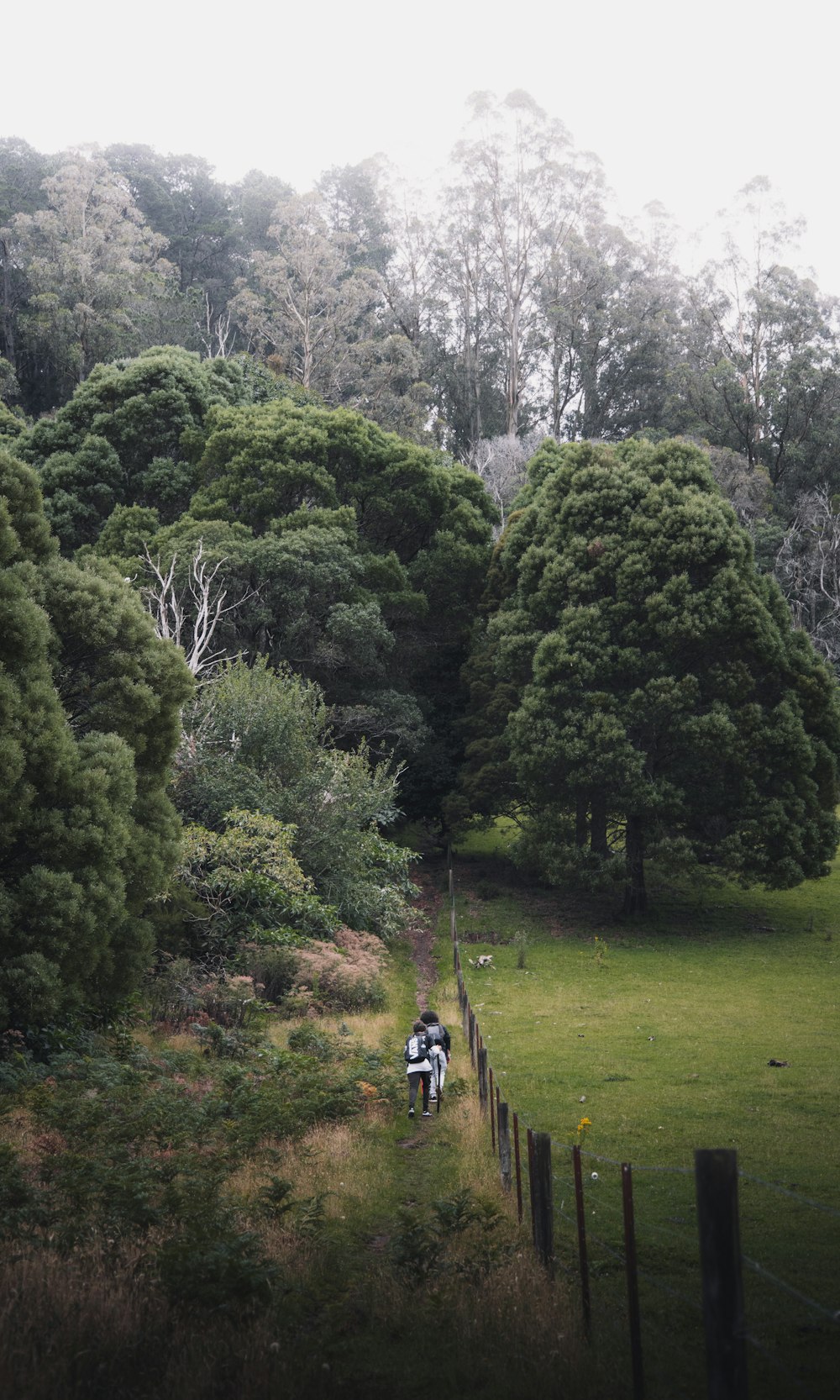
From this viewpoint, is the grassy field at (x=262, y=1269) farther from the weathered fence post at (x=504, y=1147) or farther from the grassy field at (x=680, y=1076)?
the grassy field at (x=680, y=1076)

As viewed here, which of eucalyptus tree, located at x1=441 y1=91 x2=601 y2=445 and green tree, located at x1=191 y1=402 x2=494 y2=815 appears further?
eucalyptus tree, located at x1=441 y1=91 x2=601 y2=445

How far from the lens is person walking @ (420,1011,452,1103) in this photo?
48.8 feet

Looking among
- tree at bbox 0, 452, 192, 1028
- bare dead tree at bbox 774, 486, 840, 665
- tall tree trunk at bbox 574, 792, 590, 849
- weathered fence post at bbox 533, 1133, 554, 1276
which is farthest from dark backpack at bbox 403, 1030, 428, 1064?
bare dead tree at bbox 774, 486, 840, 665

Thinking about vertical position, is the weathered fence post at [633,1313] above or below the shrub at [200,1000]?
above

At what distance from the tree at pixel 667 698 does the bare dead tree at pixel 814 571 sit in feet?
80.4

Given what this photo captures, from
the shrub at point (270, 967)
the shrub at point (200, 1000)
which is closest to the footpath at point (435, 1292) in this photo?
the shrub at point (200, 1000)

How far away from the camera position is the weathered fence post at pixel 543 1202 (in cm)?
805

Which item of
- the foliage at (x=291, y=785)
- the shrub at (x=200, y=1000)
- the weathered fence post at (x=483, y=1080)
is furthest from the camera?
the foliage at (x=291, y=785)

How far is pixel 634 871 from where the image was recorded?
34.5 metres

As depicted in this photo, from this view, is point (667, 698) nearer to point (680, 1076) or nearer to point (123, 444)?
point (680, 1076)

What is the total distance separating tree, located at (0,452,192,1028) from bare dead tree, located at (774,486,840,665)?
4616cm

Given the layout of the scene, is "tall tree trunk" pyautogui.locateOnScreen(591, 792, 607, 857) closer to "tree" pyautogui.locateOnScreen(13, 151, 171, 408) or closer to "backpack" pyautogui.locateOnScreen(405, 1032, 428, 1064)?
"backpack" pyautogui.locateOnScreen(405, 1032, 428, 1064)

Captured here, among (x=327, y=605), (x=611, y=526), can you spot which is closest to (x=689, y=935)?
(x=611, y=526)

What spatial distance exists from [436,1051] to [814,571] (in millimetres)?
50432
